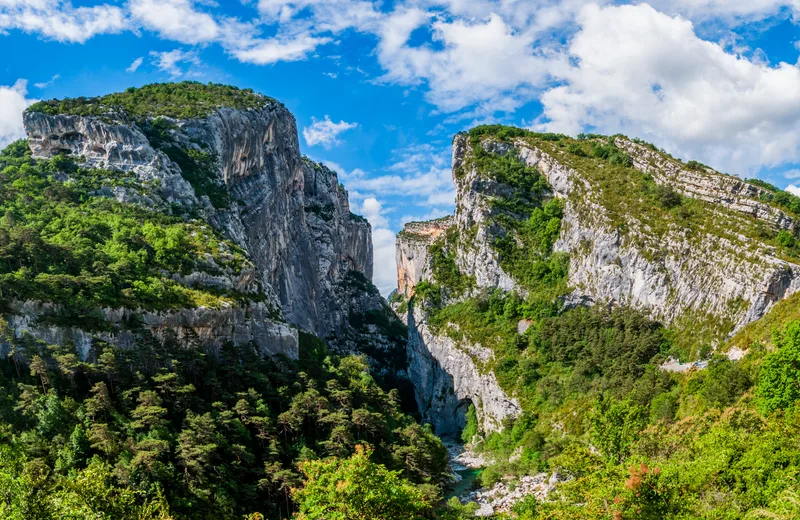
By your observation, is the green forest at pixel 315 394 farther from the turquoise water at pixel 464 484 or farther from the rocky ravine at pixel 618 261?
the turquoise water at pixel 464 484

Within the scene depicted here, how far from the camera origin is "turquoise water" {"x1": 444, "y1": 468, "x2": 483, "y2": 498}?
192ft

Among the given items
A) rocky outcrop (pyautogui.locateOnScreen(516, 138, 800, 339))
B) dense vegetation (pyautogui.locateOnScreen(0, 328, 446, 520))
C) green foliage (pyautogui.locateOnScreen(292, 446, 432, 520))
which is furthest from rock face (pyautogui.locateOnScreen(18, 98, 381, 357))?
rocky outcrop (pyautogui.locateOnScreen(516, 138, 800, 339))

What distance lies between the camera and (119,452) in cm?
3509

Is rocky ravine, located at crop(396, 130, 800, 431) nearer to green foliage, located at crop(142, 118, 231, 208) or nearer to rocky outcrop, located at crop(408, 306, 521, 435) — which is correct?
rocky outcrop, located at crop(408, 306, 521, 435)

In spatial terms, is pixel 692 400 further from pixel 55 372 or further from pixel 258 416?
pixel 55 372

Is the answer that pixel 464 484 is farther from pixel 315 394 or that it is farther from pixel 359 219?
pixel 359 219

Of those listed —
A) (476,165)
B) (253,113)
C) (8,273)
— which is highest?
(253,113)

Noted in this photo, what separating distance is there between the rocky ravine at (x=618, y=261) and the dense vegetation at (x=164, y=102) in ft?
148

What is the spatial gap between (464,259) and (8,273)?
243ft

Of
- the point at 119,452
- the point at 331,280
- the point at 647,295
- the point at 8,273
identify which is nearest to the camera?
the point at 119,452

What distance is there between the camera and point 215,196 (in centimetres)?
8606

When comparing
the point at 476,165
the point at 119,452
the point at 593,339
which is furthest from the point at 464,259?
the point at 119,452

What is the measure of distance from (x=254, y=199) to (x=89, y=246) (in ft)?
151

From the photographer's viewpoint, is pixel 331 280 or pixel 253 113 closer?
pixel 253 113
